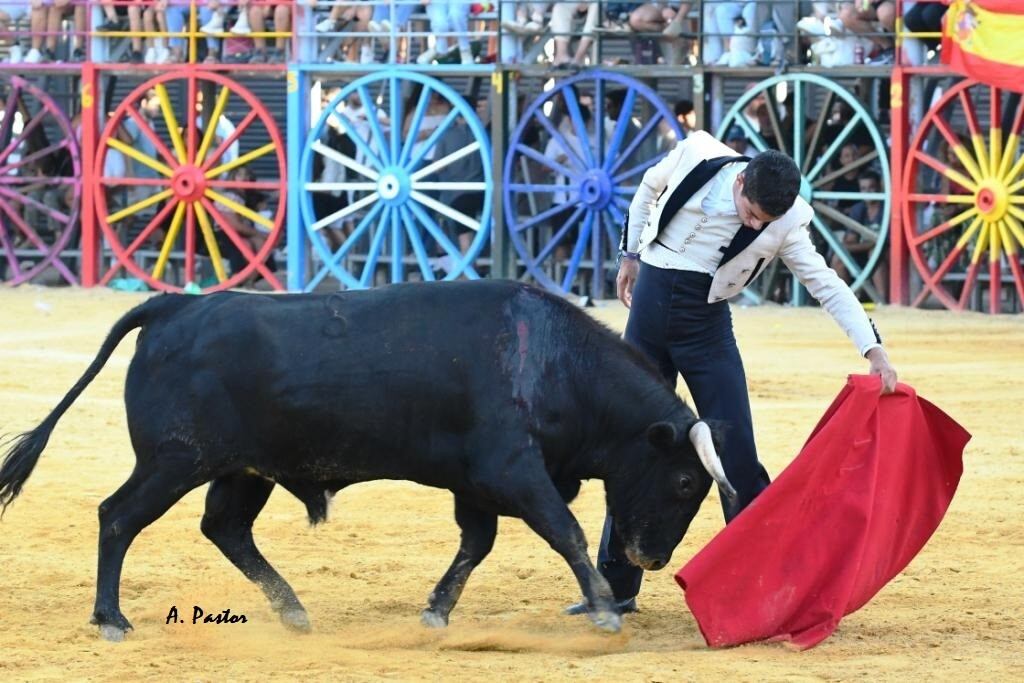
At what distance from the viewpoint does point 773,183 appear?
6.22 m

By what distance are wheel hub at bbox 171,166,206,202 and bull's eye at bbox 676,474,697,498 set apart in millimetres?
13374

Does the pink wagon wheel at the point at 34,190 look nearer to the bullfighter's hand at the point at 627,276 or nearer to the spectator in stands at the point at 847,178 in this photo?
the spectator in stands at the point at 847,178

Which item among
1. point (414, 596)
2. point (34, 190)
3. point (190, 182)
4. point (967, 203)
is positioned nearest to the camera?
point (414, 596)

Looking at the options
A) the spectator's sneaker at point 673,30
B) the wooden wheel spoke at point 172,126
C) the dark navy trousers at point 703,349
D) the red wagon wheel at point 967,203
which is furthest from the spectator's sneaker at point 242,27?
the dark navy trousers at point 703,349

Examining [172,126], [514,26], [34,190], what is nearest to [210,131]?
[172,126]

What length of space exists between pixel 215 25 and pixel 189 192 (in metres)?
1.67

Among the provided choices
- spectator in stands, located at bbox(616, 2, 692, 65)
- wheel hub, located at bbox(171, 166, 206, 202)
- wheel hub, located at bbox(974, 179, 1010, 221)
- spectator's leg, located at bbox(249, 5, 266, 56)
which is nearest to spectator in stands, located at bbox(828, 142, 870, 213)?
wheel hub, located at bbox(974, 179, 1010, 221)

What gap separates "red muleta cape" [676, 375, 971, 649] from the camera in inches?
252

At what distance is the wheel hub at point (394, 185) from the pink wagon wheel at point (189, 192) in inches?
43.4

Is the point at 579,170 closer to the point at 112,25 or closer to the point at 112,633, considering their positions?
the point at 112,25

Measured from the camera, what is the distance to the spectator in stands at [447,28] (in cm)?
1856

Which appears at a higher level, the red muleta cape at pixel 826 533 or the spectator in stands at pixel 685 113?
Result: the spectator in stands at pixel 685 113

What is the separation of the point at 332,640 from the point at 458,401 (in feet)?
2.94

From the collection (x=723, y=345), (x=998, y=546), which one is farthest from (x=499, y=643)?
(x=998, y=546)
